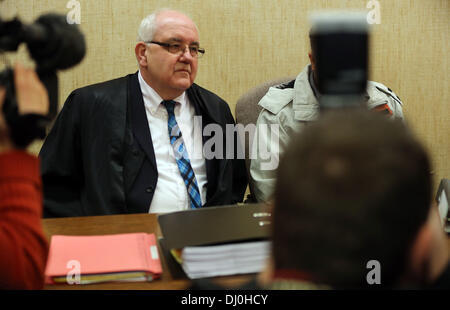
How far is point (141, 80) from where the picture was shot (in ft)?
6.84

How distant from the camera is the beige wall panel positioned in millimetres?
2564

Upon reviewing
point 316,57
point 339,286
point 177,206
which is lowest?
point 177,206

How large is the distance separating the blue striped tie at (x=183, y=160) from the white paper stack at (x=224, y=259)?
0.84m

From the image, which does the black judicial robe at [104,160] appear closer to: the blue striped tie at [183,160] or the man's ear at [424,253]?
the blue striped tie at [183,160]

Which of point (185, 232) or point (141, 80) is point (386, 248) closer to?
point (185, 232)

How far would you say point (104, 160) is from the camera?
1852 mm

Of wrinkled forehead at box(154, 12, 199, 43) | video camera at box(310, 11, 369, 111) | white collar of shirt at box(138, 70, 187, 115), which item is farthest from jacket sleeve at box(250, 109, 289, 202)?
video camera at box(310, 11, 369, 111)

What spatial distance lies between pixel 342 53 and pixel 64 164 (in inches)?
57.5

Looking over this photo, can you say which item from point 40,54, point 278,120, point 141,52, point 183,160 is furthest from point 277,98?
point 40,54

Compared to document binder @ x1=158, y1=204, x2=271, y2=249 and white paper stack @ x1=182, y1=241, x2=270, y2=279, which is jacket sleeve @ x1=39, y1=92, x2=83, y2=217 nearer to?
document binder @ x1=158, y1=204, x2=271, y2=249

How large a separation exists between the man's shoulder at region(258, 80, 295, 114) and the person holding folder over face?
0.22 metres

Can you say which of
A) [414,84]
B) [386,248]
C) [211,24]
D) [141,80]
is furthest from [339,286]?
[414,84]

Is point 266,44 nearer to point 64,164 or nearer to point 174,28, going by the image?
point 174,28

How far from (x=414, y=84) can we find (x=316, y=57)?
7.59 ft
